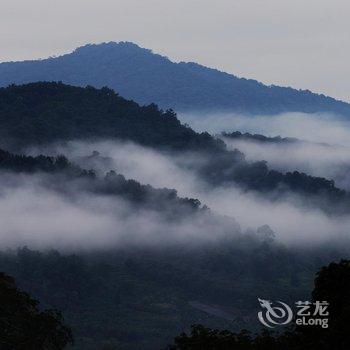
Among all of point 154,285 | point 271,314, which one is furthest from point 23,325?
point 154,285

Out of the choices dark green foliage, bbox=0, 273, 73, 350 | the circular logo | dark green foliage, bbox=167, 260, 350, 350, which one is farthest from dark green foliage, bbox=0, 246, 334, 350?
dark green foliage, bbox=167, 260, 350, 350

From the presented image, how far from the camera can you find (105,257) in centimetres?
18300

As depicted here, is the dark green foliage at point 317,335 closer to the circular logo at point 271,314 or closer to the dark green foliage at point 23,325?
the circular logo at point 271,314

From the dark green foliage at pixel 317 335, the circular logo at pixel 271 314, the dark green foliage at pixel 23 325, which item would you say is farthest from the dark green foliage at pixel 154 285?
the dark green foliage at pixel 317 335

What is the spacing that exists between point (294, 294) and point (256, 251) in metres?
26.6

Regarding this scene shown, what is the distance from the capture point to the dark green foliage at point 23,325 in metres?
58.3

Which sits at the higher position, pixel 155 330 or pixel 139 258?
pixel 139 258

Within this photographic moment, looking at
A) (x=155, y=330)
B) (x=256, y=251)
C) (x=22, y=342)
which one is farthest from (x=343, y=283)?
(x=256, y=251)

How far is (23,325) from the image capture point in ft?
198

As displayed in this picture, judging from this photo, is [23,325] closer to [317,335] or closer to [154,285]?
[317,335]

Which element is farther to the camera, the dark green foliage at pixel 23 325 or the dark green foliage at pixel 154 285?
the dark green foliage at pixel 154 285

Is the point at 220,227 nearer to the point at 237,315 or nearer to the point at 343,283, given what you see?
the point at 237,315

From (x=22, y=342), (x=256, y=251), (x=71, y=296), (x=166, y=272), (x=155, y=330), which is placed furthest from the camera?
(x=256, y=251)

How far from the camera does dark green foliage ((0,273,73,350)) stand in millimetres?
58281
